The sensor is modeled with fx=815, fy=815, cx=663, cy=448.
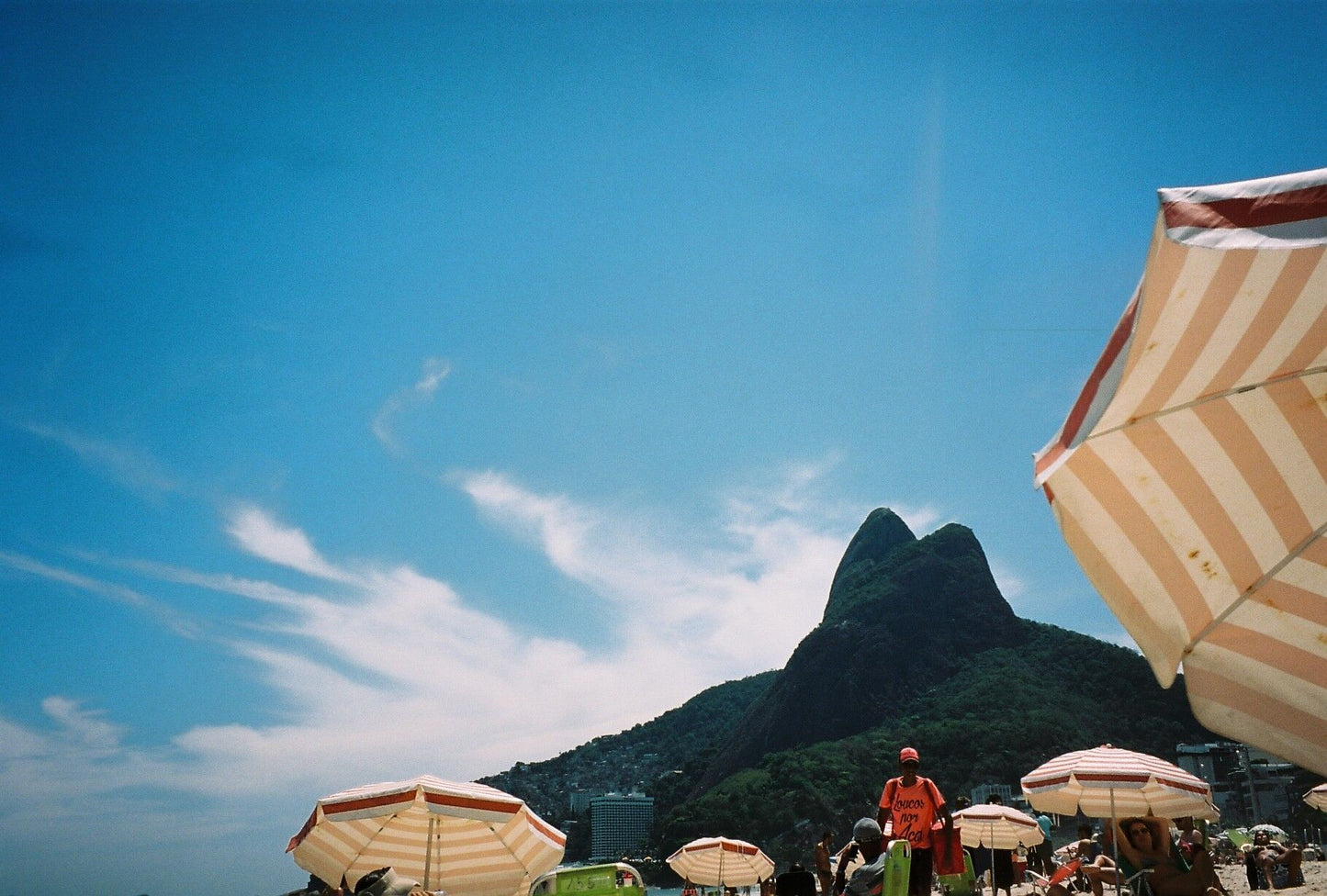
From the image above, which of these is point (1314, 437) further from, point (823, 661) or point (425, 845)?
point (823, 661)

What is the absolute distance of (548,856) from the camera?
9344 mm

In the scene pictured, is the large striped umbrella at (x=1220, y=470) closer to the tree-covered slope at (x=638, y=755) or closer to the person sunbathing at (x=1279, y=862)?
the person sunbathing at (x=1279, y=862)

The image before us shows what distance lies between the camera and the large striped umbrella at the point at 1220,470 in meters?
2.31

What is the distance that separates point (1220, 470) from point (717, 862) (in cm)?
1725

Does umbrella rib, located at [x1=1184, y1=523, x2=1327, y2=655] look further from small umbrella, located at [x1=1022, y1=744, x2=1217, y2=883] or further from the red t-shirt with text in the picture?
small umbrella, located at [x1=1022, y1=744, x2=1217, y2=883]

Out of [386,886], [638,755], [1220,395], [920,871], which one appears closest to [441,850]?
[386,886]

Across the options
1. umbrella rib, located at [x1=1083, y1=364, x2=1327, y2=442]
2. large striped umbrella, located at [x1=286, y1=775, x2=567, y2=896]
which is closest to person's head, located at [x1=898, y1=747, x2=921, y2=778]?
large striped umbrella, located at [x1=286, y1=775, x2=567, y2=896]

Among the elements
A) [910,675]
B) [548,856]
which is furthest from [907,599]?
[548,856]

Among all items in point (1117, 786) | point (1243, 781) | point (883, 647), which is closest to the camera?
point (1117, 786)

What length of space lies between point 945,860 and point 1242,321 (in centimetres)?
515

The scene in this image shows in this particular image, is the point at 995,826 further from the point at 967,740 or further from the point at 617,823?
the point at 617,823

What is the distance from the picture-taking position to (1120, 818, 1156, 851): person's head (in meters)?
4.39

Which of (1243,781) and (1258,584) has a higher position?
(1258,584)

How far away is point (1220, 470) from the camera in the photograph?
2803 mm
